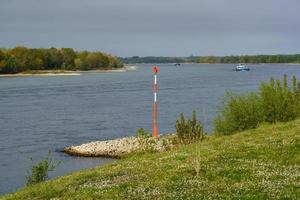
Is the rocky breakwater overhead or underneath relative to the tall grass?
underneath

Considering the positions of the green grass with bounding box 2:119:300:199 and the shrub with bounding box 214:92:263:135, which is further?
the shrub with bounding box 214:92:263:135

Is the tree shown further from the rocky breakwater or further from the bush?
the bush

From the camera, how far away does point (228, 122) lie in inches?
1009

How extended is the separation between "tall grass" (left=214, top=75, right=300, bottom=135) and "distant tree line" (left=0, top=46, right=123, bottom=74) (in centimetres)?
13296

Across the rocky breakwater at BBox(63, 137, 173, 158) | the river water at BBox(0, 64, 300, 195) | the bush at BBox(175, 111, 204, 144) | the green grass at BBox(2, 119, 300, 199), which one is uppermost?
the green grass at BBox(2, 119, 300, 199)

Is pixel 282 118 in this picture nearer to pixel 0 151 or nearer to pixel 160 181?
pixel 160 181

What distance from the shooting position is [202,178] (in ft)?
40.7

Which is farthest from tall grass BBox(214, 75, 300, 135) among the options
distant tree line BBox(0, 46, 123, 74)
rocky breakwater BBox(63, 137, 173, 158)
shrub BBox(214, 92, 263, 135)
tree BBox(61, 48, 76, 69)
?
tree BBox(61, 48, 76, 69)

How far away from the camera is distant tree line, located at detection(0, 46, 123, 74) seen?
155 m

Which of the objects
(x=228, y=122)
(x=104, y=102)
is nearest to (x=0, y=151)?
(x=228, y=122)

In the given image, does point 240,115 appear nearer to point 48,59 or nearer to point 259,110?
point 259,110

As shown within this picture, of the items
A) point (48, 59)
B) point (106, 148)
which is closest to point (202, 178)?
point (106, 148)

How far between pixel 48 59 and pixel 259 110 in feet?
494

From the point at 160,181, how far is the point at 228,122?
45.3 feet
